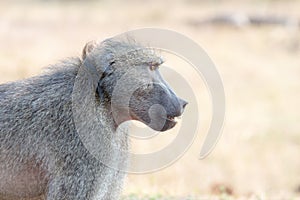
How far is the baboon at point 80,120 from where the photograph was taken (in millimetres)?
4461

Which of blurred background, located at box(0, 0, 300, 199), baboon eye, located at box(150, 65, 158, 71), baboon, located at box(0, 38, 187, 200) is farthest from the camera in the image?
blurred background, located at box(0, 0, 300, 199)

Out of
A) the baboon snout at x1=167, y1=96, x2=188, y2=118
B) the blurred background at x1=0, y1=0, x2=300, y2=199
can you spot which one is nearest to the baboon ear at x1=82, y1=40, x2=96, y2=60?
the baboon snout at x1=167, y1=96, x2=188, y2=118

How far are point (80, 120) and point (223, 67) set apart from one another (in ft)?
42.9

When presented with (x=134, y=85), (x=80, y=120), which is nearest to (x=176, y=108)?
(x=134, y=85)

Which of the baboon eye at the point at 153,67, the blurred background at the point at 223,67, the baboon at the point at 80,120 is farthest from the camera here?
the blurred background at the point at 223,67

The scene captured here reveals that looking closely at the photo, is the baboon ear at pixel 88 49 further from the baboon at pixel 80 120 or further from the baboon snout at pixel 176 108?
the baboon snout at pixel 176 108

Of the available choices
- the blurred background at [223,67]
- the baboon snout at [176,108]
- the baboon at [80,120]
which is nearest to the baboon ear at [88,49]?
the baboon at [80,120]

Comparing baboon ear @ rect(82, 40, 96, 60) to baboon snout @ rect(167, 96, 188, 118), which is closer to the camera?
baboon snout @ rect(167, 96, 188, 118)

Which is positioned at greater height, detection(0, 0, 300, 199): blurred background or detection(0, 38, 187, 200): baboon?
detection(0, 0, 300, 199): blurred background

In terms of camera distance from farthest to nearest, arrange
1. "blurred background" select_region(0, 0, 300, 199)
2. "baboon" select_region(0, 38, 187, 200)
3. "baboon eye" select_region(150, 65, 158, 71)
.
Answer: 1. "blurred background" select_region(0, 0, 300, 199)
2. "baboon eye" select_region(150, 65, 158, 71)
3. "baboon" select_region(0, 38, 187, 200)

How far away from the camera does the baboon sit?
446 cm

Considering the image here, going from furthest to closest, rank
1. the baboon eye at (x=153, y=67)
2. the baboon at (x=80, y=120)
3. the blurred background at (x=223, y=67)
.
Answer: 1. the blurred background at (x=223, y=67)
2. the baboon eye at (x=153, y=67)
3. the baboon at (x=80, y=120)

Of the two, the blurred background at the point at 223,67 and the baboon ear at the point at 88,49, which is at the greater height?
the blurred background at the point at 223,67

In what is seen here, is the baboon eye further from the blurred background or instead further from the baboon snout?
the blurred background
